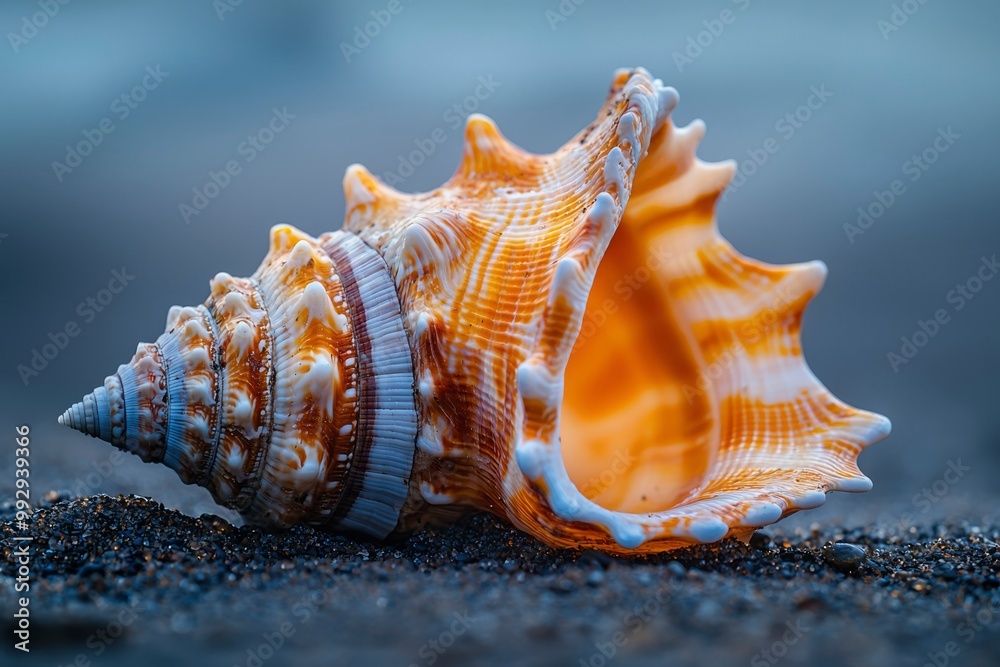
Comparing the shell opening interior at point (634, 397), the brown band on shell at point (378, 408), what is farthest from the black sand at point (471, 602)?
the shell opening interior at point (634, 397)

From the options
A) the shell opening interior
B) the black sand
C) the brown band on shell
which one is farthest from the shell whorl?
the shell opening interior

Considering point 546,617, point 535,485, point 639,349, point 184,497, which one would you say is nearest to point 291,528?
point 535,485

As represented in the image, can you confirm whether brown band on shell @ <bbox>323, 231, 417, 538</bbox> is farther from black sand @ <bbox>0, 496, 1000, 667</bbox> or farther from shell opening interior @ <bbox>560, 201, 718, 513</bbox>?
shell opening interior @ <bbox>560, 201, 718, 513</bbox>

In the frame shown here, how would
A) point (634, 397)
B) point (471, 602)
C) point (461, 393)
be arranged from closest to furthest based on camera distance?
point (471, 602), point (461, 393), point (634, 397)

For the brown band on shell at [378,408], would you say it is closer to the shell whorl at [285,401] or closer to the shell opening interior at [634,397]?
the shell whorl at [285,401]

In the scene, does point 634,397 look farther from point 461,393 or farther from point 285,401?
point 285,401

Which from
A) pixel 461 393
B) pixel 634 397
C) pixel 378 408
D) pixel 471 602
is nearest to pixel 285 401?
pixel 378 408
